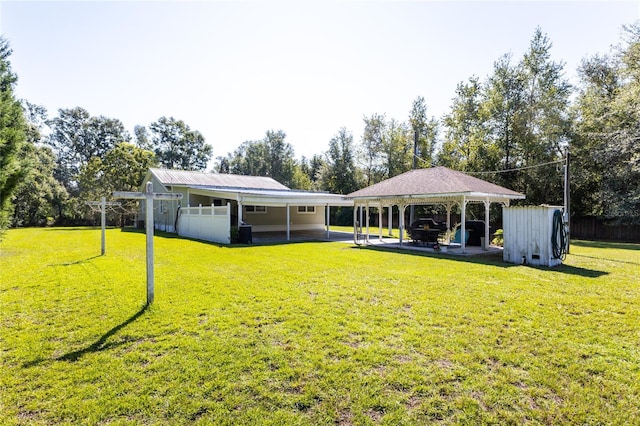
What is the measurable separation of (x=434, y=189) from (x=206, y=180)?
57.4 ft

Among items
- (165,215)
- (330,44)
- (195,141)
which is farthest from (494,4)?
(195,141)

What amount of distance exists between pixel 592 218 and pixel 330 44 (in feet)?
Answer: 65.4

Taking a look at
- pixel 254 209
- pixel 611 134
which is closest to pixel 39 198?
pixel 254 209

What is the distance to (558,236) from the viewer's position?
9250 millimetres

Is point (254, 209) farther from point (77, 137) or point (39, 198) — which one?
point (77, 137)

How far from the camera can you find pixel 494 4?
405 inches

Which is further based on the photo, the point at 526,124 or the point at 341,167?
the point at 341,167

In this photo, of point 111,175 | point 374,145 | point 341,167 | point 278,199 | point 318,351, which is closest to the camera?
point 318,351

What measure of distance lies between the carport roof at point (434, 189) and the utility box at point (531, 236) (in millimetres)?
1894

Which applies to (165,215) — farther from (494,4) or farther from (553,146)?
(553,146)

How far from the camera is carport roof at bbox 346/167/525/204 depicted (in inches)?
469

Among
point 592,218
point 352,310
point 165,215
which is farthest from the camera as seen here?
point 165,215

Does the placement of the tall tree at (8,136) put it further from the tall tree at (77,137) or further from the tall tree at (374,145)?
the tall tree at (77,137)

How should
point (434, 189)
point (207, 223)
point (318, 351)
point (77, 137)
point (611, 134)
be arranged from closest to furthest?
point (318, 351) < point (434, 189) < point (207, 223) < point (611, 134) < point (77, 137)
